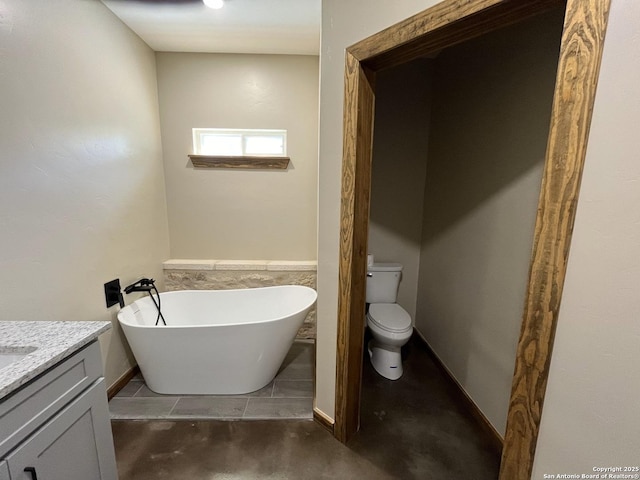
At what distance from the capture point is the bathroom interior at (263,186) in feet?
4.57

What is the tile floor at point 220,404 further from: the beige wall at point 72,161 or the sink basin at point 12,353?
the sink basin at point 12,353

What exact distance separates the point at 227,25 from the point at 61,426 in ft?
8.06

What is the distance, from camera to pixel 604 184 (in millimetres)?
656

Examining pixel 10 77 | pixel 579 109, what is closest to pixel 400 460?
pixel 579 109

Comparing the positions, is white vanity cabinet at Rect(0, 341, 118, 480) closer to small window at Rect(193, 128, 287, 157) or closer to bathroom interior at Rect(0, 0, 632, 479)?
bathroom interior at Rect(0, 0, 632, 479)

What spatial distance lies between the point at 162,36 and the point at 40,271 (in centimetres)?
194

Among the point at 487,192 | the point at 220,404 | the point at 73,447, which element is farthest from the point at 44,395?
the point at 487,192

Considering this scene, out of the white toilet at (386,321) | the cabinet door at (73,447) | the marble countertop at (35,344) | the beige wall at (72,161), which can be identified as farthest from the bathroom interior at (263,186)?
the cabinet door at (73,447)

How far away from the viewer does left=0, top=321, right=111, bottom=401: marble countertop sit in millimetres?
733

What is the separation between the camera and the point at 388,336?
2033mm

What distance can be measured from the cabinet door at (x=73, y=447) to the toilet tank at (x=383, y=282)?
194cm

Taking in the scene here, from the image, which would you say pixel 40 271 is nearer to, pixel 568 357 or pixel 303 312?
pixel 303 312

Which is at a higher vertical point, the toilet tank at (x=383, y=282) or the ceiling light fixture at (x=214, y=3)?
the ceiling light fixture at (x=214, y=3)

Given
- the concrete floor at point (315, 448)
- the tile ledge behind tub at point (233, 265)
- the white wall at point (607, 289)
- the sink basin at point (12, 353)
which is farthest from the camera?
the tile ledge behind tub at point (233, 265)
